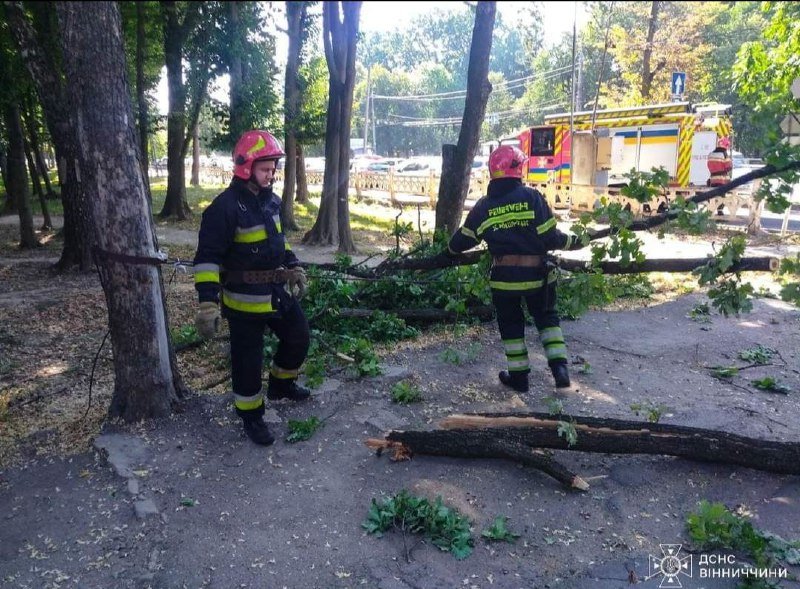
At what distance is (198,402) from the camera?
459 centimetres

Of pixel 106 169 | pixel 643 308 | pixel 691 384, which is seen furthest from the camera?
pixel 643 308

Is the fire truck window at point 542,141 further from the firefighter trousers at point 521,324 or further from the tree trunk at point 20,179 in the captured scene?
the firefighter trousers at point 521,324

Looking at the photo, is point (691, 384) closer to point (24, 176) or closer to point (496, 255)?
point (496, 255)

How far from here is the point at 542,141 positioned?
20.3 metres

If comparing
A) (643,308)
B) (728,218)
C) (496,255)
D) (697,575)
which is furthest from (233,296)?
(728,218)

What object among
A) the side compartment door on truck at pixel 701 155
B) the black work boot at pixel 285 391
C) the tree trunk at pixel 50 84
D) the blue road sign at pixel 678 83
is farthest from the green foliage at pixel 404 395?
the side compartment door on truck at pixel 701 155

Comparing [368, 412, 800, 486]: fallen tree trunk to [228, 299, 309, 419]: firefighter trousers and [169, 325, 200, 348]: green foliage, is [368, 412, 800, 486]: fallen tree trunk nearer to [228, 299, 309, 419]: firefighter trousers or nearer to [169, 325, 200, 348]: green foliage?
[228, 299, 309, 419]: firefighter trousers

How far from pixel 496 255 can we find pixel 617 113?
15715 mm

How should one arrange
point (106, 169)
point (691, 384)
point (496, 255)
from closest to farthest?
point (106, 169) → point (496, 255) → point (691, 384)

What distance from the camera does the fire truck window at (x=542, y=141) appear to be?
20062 mm

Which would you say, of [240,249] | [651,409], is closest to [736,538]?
[651,409]

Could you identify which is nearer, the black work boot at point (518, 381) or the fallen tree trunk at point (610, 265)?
the fallen tree trunk at point (610, 265)

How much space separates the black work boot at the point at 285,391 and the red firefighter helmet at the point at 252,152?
1591 millimetres

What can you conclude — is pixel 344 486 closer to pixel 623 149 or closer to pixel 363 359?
pixel 363 359
